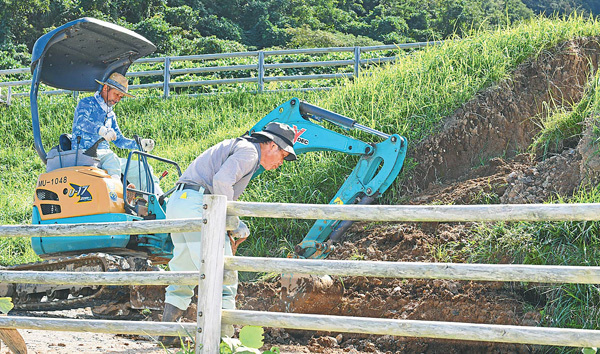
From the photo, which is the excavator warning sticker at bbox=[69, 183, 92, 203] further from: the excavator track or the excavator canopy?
the excavator canopy

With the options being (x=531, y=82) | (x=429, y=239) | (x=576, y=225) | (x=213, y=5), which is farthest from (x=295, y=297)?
(x=213, y=5)

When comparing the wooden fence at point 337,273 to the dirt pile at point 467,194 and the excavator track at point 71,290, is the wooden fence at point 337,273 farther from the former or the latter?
the excavator track at point 71,290

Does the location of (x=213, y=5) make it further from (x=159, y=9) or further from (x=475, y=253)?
(x=475, y=253)

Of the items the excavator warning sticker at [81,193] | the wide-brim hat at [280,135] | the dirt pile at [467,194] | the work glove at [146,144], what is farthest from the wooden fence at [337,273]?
the work glove at [146,144]

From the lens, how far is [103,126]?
7211mm

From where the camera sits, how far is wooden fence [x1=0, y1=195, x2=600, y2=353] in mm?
4152

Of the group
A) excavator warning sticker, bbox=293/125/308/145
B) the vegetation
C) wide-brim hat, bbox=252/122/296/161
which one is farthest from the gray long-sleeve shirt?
the vegetation

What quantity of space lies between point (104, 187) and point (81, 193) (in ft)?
0.77

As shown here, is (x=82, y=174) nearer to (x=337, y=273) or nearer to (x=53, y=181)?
(x=53, y=181)

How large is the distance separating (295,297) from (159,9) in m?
29.1

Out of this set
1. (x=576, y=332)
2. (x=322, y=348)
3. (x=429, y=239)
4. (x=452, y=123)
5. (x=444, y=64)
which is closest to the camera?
(x=576, y=332)

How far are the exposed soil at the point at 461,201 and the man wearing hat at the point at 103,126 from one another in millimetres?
1806

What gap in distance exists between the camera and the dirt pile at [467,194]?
6164mm

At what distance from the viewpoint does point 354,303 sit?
6.78m
